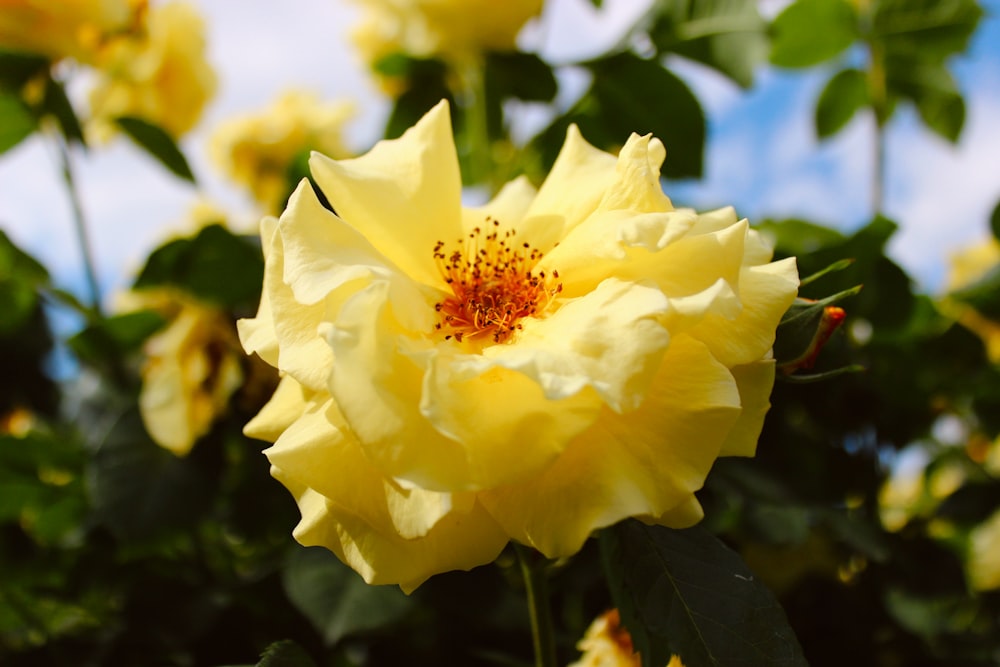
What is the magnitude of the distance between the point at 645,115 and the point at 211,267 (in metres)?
0.57

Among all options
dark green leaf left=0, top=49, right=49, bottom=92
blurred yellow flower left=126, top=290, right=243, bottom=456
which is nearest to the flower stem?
blurred yellow flower left=126, top=290, right=243, bottom=456

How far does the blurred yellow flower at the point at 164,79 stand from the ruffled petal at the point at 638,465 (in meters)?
1.34

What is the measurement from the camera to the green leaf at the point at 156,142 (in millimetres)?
1145

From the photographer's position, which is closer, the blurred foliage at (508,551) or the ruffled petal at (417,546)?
the ruffled petal at (417,546)

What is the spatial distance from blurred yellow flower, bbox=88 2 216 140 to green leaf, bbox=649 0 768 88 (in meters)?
0.97

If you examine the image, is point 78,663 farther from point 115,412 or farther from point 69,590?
point 115,412

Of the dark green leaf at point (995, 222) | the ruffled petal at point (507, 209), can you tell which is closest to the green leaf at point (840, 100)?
the dark green leaf at point (995, 222)

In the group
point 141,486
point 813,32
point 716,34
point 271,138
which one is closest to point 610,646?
point 141,486

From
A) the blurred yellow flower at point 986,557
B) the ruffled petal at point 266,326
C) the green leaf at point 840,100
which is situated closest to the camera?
the ruffled petal at point 266,326

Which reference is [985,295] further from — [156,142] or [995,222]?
[156,142]

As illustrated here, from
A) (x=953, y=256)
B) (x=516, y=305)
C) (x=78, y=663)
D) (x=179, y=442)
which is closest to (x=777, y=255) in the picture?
(x=516, y=305)

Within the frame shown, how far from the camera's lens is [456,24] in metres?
1.16

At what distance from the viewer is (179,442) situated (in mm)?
934

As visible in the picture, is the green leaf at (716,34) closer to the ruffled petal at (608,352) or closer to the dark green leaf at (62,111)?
the ruffled petal at (608,352)
